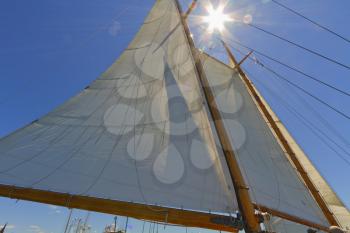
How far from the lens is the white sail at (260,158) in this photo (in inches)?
252

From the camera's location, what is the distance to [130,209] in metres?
4.98

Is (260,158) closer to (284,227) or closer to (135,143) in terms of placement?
(284,227)

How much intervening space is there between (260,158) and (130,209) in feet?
14.0

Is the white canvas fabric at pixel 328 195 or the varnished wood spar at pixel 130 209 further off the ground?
the white canvas fabric at pixel 328 195

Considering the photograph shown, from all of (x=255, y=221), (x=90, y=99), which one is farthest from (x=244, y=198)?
(x=90, y=99)

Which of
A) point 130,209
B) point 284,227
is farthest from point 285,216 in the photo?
point 130,209

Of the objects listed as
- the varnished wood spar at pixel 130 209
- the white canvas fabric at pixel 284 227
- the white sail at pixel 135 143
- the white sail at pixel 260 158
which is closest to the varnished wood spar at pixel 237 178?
the white sail at pixel 135 143

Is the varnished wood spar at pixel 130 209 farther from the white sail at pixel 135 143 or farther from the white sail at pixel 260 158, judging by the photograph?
the white sail at pixel 260 158

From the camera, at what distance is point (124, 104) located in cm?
741

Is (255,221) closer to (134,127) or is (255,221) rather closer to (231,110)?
(134,127)

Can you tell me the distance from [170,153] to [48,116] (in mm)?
3673

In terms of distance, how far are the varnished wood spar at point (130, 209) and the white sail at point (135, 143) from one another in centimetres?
10

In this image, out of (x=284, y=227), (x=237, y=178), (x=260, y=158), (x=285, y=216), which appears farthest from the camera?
(x=284, y=227)

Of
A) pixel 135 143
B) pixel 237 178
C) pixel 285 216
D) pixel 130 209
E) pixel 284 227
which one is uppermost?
pixel 135 143
